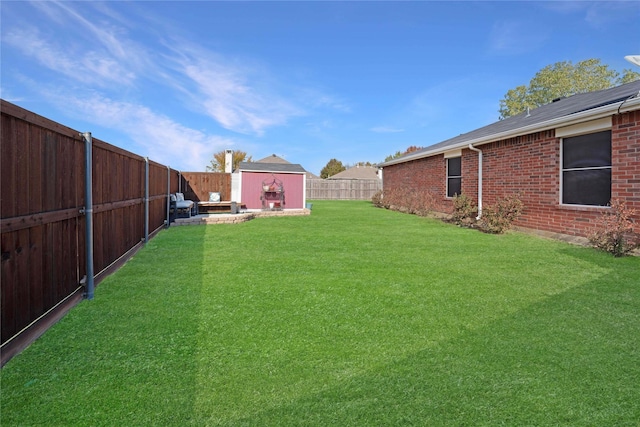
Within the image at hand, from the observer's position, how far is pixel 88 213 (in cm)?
376

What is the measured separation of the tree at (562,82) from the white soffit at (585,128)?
83.8 ft

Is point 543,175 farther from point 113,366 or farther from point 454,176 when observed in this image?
point 113,366

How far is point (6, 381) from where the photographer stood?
2.10m

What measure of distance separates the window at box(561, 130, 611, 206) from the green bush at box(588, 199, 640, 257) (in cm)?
67

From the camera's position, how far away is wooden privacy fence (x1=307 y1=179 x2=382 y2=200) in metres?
30.7

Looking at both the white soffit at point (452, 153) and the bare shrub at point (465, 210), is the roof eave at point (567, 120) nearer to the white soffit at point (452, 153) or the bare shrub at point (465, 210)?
the white soffit at point (452, 153)

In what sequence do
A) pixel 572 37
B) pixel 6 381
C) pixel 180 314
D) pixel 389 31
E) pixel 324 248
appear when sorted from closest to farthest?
pixel 6 381
pixel 180 314
pixel 324 248
pixel 389 31
pixel 572 37

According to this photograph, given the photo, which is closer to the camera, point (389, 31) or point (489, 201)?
point (489, 201)

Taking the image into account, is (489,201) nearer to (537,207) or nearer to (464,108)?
(537,207)

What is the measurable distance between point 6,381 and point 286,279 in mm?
2802

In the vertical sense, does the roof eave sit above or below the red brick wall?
above

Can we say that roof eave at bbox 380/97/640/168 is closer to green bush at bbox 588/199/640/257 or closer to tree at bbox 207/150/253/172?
green bush at bbox 588/199/640/257

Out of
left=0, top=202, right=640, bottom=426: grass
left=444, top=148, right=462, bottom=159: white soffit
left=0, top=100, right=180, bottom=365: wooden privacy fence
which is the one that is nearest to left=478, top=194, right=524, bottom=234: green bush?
left=444, top=148, right=462, bottom=159: white soffit

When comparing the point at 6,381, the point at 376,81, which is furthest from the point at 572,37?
the point at 6,381
